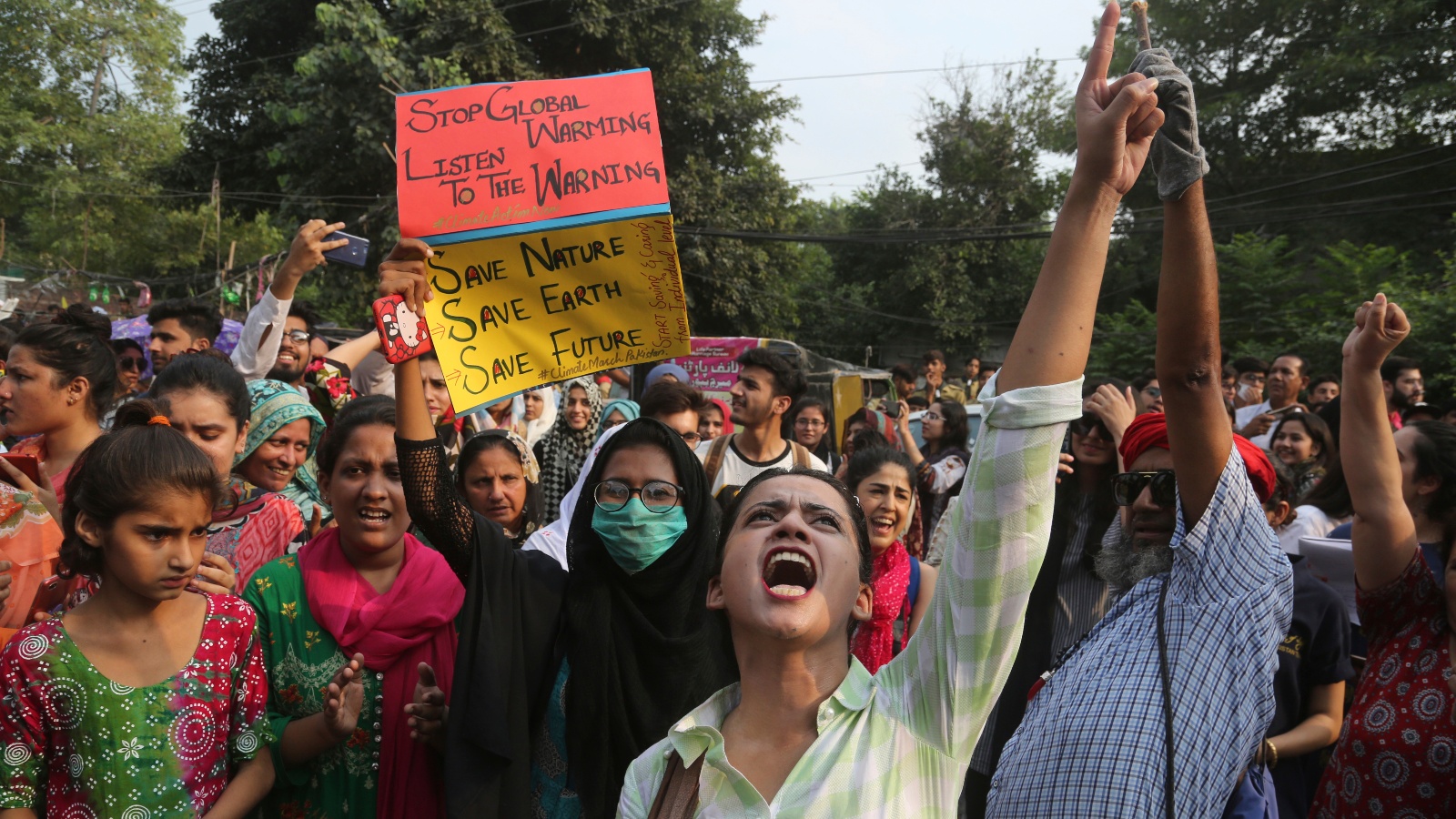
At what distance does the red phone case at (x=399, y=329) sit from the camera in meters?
2.76

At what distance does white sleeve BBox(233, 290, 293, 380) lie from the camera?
4.65 m

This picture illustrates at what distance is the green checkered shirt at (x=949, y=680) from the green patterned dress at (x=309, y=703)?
1171 millimetres

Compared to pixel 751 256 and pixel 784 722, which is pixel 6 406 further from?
pixel 751 256

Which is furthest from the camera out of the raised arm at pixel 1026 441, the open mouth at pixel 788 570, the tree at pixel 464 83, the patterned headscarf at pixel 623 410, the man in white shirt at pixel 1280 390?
the tree at pixel 464 83

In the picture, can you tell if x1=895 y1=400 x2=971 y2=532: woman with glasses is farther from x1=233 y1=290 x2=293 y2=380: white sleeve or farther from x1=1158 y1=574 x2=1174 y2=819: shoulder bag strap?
x1=1158 y1=574 x2=1174 y2=819: shoulder bag strap

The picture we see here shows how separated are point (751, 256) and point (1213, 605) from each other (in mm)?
21008

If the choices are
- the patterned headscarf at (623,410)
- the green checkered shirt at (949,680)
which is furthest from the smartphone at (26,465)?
the patterned headscarf at (623,410)

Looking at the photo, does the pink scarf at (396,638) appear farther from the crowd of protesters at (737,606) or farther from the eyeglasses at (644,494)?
the eyeglasses at (644,494)

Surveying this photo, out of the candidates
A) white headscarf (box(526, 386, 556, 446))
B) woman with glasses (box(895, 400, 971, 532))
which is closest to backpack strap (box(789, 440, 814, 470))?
woman with glasses (box(895, 400, 971, 532))

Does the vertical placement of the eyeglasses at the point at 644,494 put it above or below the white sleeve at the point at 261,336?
below

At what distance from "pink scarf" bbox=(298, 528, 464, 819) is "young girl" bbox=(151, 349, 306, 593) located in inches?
18.4

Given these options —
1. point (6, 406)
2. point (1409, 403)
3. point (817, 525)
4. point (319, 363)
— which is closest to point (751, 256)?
point (1409, 403)

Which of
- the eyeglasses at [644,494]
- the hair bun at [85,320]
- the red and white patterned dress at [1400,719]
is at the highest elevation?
the hair bun at [85,320]

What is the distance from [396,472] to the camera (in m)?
2.78
